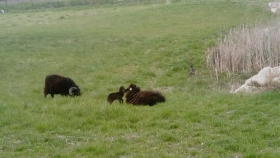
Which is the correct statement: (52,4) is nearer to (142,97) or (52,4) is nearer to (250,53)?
(250,53)

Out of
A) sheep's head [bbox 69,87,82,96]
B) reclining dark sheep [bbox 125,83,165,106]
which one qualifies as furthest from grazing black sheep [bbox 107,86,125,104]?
→ sheep's head [bbox 69,87,82,96]

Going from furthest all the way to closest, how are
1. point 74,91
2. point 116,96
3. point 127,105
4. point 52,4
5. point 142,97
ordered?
point 52,4 < point 74,91 < point 116,96 < point 142,97 < point 127,105

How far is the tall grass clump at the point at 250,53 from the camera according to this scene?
14.6 metres

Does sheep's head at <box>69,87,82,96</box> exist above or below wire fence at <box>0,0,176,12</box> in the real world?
below

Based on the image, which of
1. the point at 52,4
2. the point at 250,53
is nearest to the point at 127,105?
the point at 250,53

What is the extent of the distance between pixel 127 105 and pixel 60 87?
2.67m

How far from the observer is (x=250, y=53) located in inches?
586

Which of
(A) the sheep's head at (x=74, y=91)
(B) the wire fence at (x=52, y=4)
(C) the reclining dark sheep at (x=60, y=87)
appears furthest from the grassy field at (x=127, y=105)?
(B) the wire fence at (x=52, y=4)

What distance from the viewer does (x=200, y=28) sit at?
76.8 feet

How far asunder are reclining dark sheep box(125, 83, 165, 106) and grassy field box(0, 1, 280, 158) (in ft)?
1.22

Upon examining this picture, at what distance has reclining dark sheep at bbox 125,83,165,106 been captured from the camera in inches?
424

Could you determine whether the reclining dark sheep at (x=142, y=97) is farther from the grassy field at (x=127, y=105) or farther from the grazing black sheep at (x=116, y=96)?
the grassy field at (x=127, y=105)

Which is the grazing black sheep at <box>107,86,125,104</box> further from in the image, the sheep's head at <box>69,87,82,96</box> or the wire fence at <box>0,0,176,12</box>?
the wire fence at <box>0,0,176,12</box>

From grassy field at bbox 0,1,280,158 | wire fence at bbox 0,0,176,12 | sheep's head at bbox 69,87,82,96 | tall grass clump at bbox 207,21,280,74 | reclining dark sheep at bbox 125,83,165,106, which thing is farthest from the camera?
wire fence at bbox 0,0,176,12
